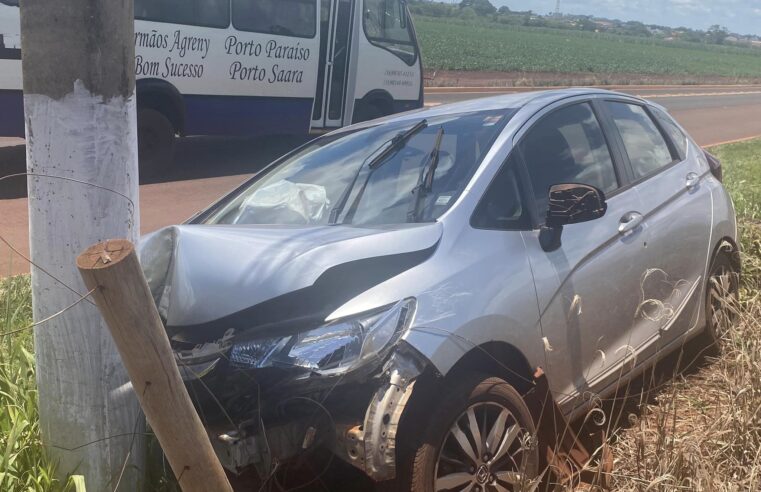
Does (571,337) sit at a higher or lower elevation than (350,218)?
lower

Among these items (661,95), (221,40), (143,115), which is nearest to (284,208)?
(143,115)

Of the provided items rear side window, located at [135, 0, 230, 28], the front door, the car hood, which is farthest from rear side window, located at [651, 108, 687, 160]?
the front door

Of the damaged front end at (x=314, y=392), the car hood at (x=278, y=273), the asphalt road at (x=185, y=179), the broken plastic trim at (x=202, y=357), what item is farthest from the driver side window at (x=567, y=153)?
the asphalt road at (x=185, y=179)

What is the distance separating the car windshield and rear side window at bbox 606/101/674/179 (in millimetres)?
900

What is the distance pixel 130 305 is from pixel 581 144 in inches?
108

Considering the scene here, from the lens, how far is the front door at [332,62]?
13.5 metres

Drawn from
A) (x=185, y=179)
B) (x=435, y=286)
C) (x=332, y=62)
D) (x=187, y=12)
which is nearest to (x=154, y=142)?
(x=185, y=179)

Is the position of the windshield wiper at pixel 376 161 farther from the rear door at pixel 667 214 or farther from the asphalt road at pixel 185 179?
the asphalt road at pixel 185 179

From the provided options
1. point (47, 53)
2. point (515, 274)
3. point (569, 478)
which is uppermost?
point (47, 53)

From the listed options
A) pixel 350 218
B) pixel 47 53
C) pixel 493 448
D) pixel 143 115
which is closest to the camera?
pixel 47 53

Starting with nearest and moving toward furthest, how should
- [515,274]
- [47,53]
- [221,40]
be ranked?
[47,53] < [515,274] < [221,40]

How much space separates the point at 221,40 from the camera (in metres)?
12.0

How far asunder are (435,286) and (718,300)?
94.5 inches

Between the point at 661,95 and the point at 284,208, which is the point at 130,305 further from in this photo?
the point at 661,95
